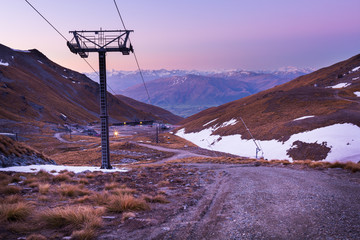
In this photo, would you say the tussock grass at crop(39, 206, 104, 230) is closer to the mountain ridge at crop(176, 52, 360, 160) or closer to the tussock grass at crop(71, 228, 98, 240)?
the tussock grass at crop(71, 228, 98, 240)

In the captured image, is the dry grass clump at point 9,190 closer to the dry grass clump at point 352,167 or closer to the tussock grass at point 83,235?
the tussock grass at point 83,235

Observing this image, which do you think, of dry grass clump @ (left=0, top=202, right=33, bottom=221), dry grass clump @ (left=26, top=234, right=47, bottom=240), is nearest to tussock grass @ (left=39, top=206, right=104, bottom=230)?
dry grass clump @ (left=0, top=202, right=33, bottom=221)

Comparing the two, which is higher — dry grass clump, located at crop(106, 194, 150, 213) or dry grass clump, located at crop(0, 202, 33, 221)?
dry grass clump, located at crop(0, 202, 33, 221)

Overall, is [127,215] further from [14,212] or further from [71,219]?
[14,212]

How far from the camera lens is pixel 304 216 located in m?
6.96

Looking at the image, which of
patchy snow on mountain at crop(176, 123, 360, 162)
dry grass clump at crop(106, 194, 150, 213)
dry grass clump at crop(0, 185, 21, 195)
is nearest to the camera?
dry grass clump at crop(106, 194, 150, 213)

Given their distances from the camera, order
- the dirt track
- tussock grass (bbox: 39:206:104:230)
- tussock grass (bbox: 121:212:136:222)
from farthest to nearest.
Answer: tussock grass (bbox: 121:212:136:222)
tussock grass (bbox: 39:206:104:230)
the dirt track

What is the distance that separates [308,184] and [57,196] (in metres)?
12.6

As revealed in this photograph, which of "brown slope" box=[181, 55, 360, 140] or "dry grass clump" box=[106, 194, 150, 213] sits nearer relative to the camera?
"dry grass clump" box=[106, 194, 150, 213]

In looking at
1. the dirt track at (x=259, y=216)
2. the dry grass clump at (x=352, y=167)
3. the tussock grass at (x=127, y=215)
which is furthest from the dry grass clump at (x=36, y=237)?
the dry grass clump at (x=352, y=167)

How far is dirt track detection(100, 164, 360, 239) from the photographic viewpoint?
589cm

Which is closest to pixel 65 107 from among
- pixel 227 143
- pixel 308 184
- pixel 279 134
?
pixel 227 143

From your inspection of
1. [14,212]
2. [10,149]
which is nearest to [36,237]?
[14,212]

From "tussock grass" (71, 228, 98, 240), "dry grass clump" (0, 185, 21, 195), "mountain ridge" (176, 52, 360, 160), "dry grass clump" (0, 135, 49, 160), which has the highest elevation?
"mountain ridge" (176, 52, 360, 160)
